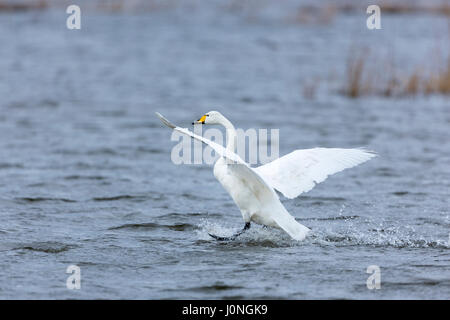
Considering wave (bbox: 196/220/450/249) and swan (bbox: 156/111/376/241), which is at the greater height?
swan (bbox: 156/111/376/241)

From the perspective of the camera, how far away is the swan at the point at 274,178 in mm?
8398

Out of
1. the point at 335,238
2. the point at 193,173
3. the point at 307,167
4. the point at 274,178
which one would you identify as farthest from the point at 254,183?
the point at 193,173

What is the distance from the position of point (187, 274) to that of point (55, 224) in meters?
2.47

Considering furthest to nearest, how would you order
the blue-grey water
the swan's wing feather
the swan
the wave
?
the wave
the swan
the swan's wing feather
the blue-grey water

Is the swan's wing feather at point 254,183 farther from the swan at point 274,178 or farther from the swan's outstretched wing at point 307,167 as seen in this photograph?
the swan's outstretched wing at point 307,167

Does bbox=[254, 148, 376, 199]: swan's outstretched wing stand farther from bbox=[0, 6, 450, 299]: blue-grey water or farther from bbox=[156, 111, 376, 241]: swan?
bbox=[0, 6, 450, 299]: blue-grey water

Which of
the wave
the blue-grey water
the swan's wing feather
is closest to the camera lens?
the blue-grey water

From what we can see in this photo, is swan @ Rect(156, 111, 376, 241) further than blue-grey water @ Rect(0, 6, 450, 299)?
Yes

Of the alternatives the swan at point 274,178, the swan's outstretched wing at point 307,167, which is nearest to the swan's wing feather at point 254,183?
the swan at point 274,178

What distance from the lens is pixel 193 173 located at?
12.9m

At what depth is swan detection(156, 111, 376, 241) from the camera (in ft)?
27.6

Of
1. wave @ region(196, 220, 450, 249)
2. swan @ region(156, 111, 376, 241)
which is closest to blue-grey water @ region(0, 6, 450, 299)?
wave @ region(196, 220, 450, 249)

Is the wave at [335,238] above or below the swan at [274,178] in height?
below

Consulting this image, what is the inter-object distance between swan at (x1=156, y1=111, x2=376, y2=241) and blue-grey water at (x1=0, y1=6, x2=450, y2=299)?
335 mm
